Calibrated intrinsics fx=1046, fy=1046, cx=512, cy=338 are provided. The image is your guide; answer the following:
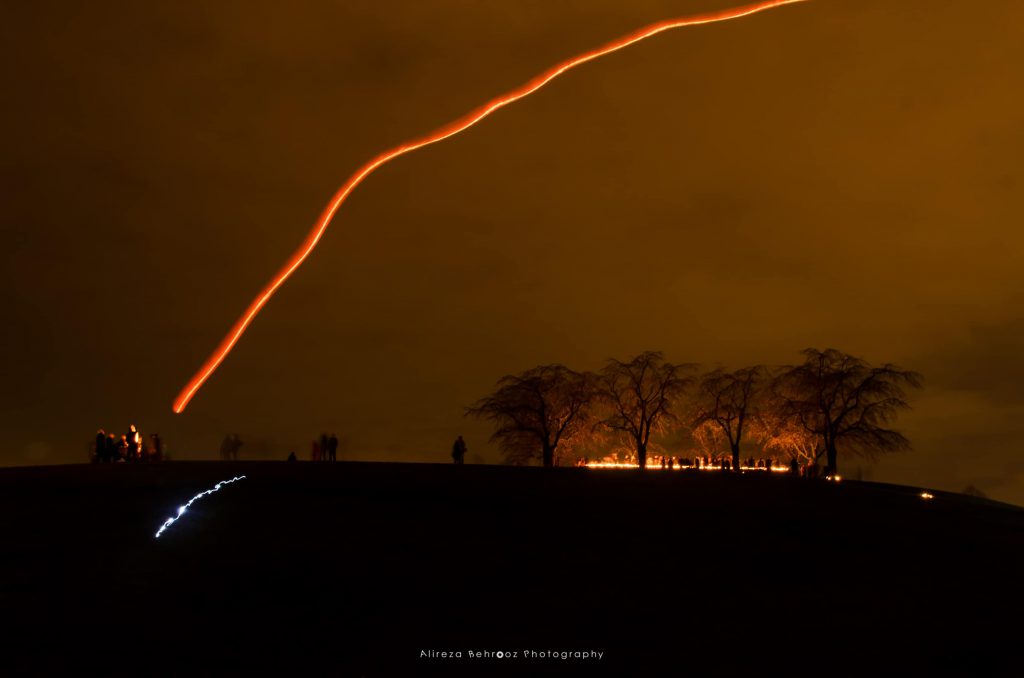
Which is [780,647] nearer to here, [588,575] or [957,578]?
[588,575]

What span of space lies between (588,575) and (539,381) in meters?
57.9

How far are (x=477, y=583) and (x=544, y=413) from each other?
57.9m

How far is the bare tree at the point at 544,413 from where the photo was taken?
77.9 meters

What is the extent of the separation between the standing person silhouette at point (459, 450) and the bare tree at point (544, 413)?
97.1 ft

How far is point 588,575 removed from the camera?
70.2 ft

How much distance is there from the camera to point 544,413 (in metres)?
78.3

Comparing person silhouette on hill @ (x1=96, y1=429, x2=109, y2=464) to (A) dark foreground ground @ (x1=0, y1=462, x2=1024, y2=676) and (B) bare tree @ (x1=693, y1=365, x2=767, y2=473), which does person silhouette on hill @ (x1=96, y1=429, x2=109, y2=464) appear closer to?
(A) dark foreground ground @ (x1=0, y1=462, x2=1024, y2=676)

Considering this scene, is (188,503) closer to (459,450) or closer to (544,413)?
(459,450)

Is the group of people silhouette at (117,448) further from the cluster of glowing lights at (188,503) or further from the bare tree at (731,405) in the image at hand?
the bare tree at (731,405)

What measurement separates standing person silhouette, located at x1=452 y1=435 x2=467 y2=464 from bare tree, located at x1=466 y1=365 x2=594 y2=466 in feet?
97.1

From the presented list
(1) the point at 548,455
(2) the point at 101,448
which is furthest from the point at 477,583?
(1) the point at 548,455

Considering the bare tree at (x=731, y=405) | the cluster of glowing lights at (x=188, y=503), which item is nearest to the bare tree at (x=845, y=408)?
the bare tree at (x=731, y=405)

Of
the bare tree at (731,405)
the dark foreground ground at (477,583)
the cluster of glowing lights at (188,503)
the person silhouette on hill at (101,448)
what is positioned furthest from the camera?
the bare tree at (731,405)

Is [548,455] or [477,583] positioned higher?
[548,455]
